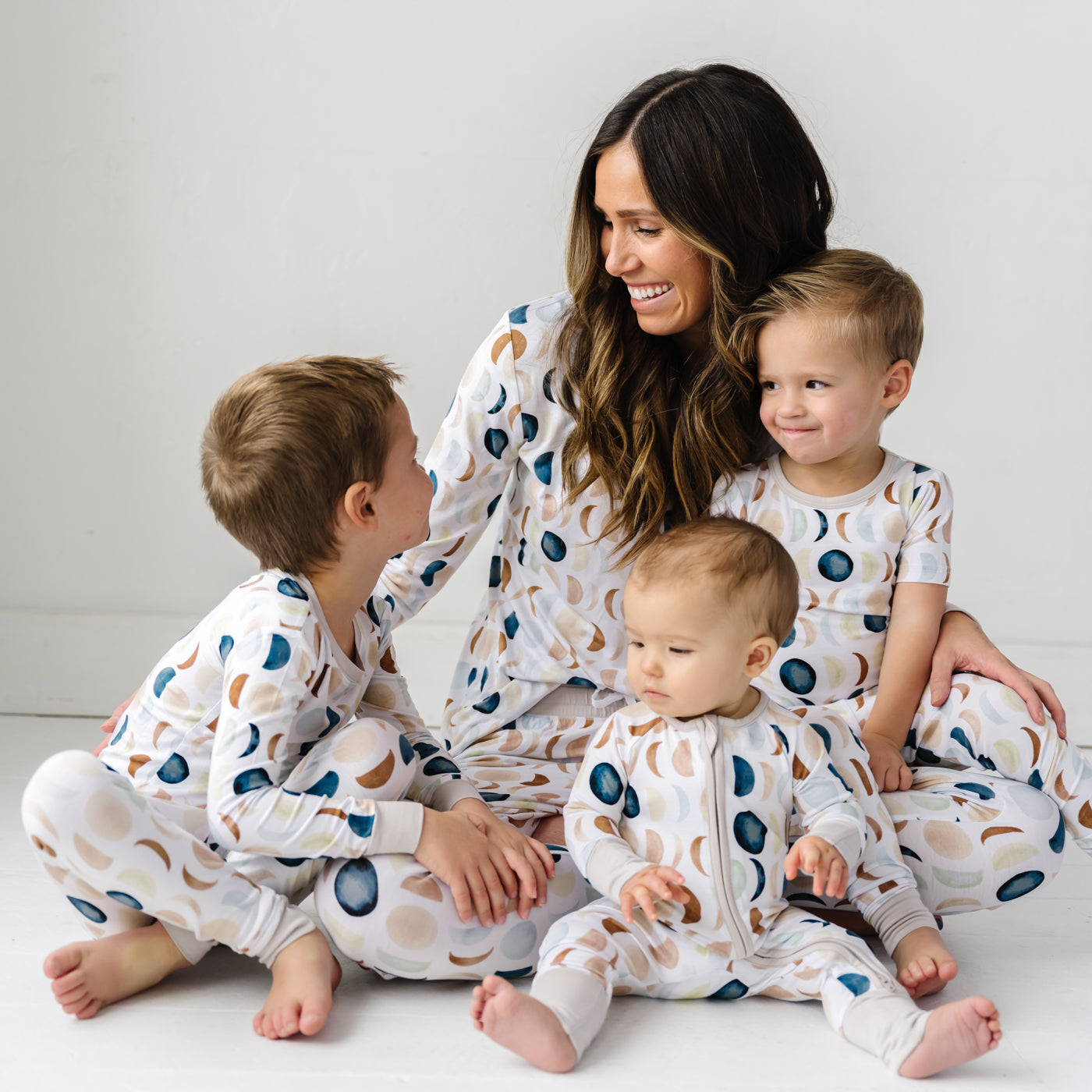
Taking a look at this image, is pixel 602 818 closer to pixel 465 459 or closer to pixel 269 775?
pixel 269 775

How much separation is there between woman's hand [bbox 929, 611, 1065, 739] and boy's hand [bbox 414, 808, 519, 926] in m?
0.55

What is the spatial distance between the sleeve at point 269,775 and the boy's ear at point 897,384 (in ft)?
2.37

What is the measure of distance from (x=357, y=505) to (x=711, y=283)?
52 centimetres

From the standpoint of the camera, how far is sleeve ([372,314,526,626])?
4.90 ft

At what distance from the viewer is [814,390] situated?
4.43 feet

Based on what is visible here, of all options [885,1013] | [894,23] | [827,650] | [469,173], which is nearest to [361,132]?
[469,173]

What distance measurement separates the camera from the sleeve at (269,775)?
3.69 ft

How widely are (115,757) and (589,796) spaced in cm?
51

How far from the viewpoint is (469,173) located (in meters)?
2.26

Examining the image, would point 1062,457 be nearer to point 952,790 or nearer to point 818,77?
A: point 818,77

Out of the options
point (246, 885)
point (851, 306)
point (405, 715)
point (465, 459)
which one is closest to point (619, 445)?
point (465, 459)

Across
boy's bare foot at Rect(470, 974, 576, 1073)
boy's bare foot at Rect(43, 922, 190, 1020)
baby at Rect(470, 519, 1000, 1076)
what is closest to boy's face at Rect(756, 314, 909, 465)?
baby at Rect(470, 519, 1000, 1076)

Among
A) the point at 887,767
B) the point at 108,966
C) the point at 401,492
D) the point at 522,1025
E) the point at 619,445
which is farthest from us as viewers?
the point at 619,445

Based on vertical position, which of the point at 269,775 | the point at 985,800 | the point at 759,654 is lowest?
the point at 985,800
